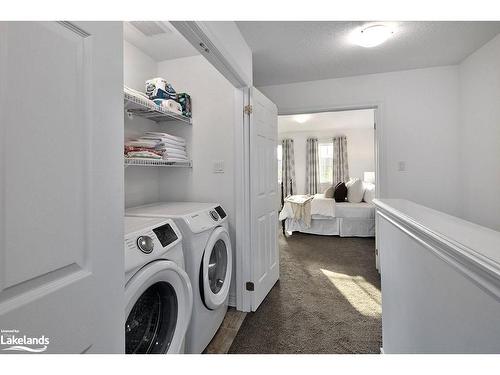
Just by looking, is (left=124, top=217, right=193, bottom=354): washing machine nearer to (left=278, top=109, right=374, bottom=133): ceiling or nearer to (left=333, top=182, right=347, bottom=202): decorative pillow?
(left=333, top=182, right=347, bottom=202): decorative pillow

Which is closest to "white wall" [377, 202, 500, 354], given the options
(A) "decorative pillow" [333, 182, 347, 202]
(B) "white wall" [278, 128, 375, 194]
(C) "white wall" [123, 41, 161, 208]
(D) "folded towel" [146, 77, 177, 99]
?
(D) "folded towel" [146, 77, 177, 99]

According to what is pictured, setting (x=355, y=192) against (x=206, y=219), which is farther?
(x=355, y=192)

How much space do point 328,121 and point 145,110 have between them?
202 inches

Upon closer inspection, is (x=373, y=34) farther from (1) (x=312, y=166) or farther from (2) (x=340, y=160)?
(1) (x=312, y=166)

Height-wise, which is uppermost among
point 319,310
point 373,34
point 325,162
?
point 373,34

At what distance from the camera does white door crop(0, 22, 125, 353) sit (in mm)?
471

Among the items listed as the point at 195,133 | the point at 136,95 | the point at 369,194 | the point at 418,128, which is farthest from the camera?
the point at 369,194

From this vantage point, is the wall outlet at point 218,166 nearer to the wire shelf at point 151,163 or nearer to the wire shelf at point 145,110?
the wire shelf at point 151,163

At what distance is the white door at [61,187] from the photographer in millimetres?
471

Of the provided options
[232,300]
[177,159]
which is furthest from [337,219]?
[177,159]

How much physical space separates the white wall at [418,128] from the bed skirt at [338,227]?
169 centimetres

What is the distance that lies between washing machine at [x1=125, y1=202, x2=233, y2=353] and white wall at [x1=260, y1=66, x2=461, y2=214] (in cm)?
207

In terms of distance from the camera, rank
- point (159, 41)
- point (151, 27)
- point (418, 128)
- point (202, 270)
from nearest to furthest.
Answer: point (202, 270)
point (151, 27)
point (159, 41)
point (418, 128)

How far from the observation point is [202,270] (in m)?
1.57
